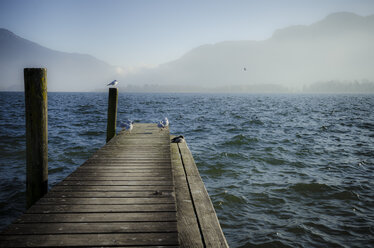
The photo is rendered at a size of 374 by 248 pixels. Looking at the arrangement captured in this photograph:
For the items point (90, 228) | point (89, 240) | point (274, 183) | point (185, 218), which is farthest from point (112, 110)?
point (89, 240)

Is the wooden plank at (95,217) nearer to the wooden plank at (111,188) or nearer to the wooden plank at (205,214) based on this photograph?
the wooden plank at (205,214)

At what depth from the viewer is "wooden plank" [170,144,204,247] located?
3295 mm

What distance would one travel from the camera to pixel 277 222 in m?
6.02

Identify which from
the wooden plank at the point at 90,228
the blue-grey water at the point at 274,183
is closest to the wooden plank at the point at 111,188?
the wooden plank at the point at 90,228

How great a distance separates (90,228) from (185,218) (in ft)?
4.92

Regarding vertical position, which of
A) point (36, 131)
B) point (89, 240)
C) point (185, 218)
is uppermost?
point (36, 131)

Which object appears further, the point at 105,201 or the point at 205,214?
the point at 205,214

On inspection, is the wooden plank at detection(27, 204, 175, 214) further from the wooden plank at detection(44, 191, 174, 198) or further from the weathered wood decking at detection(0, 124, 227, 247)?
the wooden plank at detection(44, 191, 174, 198)

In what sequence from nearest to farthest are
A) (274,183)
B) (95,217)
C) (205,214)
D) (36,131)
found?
(95,217)
(205,214)
(36,131)
(274,183)

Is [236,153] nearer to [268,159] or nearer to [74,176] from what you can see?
[268,159]

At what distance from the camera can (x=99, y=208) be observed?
3.63 m

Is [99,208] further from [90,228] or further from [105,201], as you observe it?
[90,228]

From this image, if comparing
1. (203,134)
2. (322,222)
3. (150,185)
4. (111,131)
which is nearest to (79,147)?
(111,131)

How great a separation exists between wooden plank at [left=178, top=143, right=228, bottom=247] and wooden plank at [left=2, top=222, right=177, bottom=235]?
2.01 feet
